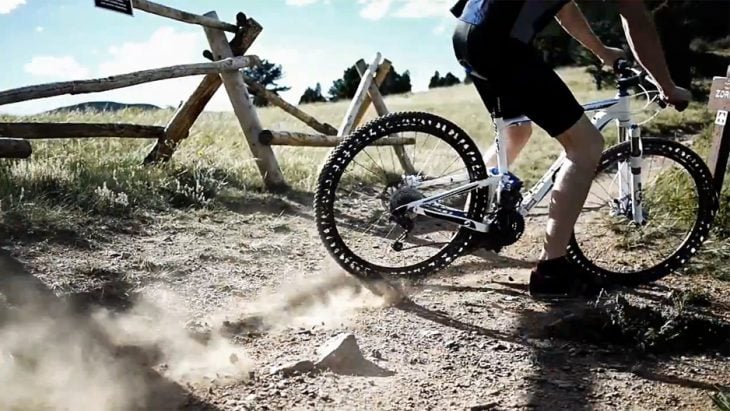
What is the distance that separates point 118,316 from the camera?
330cm

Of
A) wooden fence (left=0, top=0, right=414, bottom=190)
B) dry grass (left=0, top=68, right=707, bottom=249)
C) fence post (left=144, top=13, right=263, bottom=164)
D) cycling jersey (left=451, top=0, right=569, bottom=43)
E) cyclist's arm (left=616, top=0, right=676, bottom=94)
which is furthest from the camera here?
fence post (left=144, top=13, right=263, bottom=164)

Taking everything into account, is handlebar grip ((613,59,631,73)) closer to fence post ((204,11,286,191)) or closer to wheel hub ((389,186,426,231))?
wheel hub ((389,186,426,231))

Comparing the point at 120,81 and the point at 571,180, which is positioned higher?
the point at 120,81

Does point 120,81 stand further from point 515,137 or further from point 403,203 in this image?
point 515,137

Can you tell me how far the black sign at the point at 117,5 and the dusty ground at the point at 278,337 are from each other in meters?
1.50

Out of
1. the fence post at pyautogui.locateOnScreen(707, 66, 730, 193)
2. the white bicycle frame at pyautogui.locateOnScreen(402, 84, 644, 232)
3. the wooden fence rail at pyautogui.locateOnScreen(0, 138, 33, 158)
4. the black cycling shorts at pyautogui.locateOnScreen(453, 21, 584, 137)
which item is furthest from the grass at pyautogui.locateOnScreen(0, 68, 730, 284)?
the black cycling shorts at pyautogui.locateOnScreen(453, 21, 584, 137)

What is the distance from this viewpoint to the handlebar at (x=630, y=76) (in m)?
3.79

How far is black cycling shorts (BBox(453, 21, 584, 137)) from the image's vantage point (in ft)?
10.8

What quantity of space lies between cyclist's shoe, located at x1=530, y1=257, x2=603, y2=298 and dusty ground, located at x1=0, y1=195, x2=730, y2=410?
0.09 m

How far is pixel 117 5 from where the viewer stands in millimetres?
5020

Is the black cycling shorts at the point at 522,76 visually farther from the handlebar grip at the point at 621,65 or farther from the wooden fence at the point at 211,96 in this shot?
the wooden fence at the point at 211,96

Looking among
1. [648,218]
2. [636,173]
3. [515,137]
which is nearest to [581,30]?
[515,137]

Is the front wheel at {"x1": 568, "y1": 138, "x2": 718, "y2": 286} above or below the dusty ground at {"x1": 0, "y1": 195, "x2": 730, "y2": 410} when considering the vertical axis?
above

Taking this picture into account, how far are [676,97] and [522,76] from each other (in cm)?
→ 87
